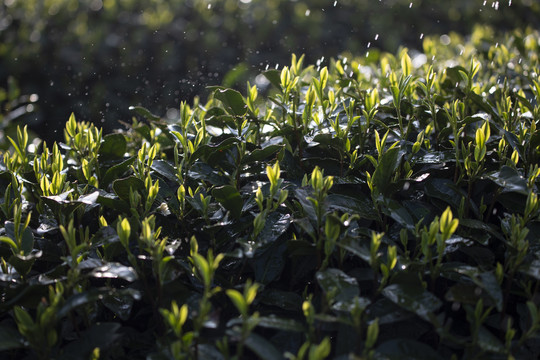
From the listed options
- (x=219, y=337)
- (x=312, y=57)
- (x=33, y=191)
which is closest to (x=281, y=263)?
(x=219, y=337)

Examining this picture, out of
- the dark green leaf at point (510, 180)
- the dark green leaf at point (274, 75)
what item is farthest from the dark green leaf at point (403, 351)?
the dark green leaf at point (274, 75)

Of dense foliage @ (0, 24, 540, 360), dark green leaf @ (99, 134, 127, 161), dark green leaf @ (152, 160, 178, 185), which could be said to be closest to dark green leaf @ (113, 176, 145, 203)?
dense foliage @ (0, 24, 540, 360)

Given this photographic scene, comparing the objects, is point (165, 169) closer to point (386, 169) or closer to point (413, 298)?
point (386, 169)

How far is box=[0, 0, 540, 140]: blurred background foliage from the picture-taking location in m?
5.88

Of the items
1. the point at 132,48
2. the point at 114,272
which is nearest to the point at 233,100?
the point at 114,272

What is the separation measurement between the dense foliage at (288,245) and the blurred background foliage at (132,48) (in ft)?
13.2

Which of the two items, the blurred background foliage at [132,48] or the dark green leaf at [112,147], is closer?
the dark green leaf at [112,147]

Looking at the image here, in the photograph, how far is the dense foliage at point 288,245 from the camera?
134cm

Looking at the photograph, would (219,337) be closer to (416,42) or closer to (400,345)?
(400,345)

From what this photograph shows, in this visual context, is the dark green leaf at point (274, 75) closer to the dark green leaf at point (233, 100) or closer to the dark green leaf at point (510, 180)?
the dark green leaf at point (233, 100)

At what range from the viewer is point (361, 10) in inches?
277

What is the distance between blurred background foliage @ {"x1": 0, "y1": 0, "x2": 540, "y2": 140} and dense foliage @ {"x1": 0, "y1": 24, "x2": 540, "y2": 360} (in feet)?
13.2

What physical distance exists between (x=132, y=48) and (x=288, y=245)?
16.3 ft

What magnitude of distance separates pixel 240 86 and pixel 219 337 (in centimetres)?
506
